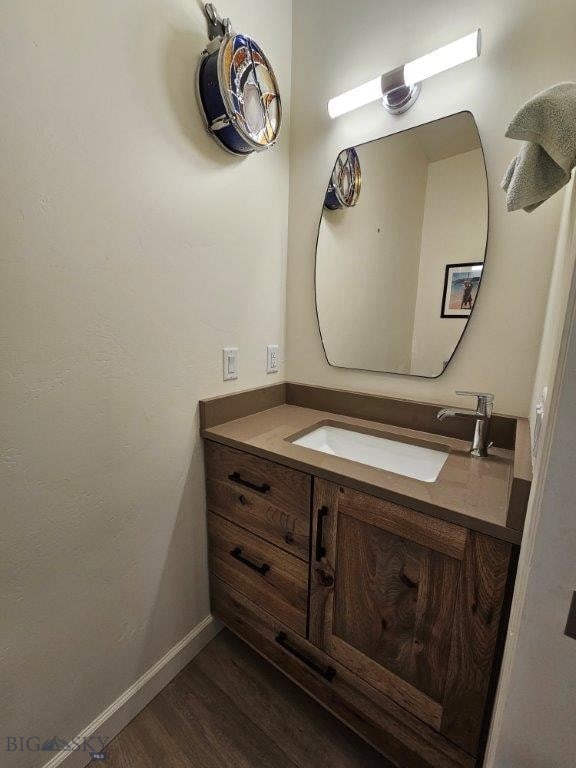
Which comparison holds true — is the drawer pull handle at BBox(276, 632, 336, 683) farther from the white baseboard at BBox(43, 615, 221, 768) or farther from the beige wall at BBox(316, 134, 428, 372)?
the beige wall at BBox(316, 134, 428, 372)

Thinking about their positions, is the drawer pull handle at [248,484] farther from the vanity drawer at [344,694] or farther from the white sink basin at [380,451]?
the vanity drawer at [344,694]

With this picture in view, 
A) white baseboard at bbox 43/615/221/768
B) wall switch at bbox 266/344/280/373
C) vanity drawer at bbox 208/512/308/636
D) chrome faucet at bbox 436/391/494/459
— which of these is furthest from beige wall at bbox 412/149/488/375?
white baseboard at bbox 43/615/221/768

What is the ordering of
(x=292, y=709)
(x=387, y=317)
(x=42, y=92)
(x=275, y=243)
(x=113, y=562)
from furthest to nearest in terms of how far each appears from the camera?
(x=275, y=243), (x=387, y=317), (x=292, y=709), (x=113, y=562), (x=42, y=92)

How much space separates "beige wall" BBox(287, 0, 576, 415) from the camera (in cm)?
94

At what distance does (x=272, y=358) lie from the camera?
4.91ft

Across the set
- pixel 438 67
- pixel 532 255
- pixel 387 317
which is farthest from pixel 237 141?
pixel 532 255

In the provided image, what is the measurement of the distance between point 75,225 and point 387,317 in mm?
1086

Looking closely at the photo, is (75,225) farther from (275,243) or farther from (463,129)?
(463,129)

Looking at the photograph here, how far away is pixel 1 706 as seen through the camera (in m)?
0.79

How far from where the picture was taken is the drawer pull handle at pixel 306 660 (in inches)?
38.9

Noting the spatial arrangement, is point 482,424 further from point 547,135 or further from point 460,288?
point 547,135

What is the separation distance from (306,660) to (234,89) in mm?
1852

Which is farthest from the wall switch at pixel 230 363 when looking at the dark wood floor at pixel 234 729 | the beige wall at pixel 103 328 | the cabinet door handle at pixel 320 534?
the dark wood floor at pixel 234 729

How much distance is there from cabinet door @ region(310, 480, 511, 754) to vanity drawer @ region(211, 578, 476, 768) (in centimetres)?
4
